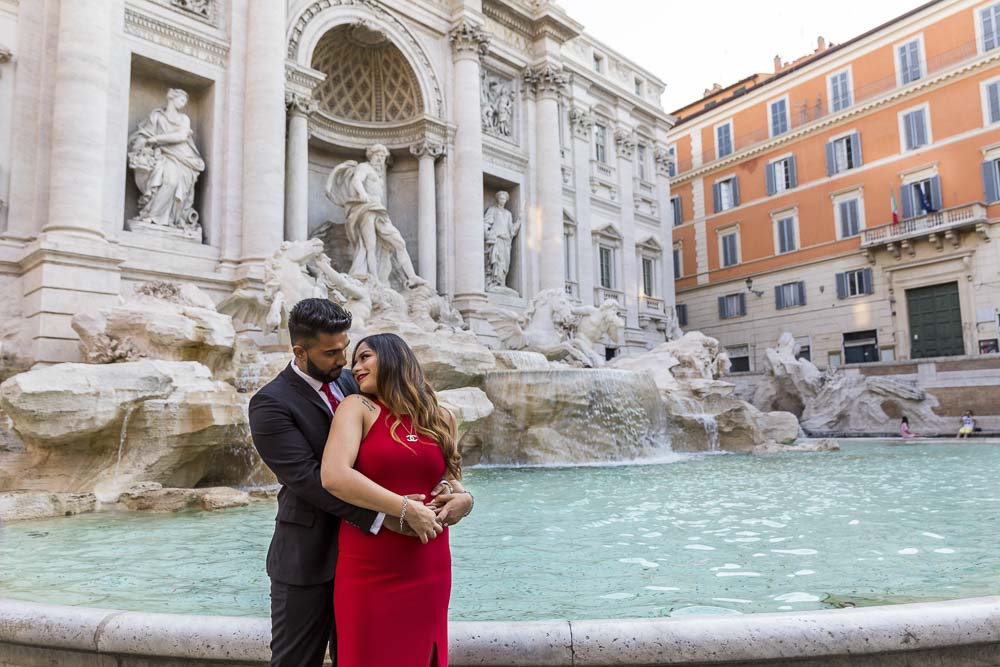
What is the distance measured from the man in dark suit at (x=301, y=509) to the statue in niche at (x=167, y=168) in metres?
11.6

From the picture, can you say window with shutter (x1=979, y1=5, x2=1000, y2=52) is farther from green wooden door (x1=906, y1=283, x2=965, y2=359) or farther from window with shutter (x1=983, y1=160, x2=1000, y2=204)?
green wooden door (x1=906, y1=283, x2=965, y2=359)

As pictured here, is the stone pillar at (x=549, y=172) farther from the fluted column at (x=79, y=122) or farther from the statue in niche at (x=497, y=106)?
the fluted column at (x=79, y=122)

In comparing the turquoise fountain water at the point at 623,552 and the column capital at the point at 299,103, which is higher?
the column capital at the point at 299,103

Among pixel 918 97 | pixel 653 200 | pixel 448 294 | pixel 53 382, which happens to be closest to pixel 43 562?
pixel 53 382

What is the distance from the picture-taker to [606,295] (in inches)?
901

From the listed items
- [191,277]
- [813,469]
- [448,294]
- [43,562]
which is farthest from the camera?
[448,294]

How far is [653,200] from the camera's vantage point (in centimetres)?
2581

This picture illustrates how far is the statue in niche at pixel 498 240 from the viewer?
18.8m

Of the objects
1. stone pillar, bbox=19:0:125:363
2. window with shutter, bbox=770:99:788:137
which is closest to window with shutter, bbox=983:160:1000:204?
window with shutter, bbox=770:99:788:137

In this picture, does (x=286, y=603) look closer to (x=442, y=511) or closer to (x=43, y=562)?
(x=442, y=511)

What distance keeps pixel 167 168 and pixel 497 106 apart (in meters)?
9.87

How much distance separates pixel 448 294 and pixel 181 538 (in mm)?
12927

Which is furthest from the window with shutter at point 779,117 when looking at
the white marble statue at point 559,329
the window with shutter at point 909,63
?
the white marble statue at point 559,329

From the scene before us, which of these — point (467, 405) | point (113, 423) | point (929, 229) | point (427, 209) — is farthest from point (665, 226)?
point (113, 423)
